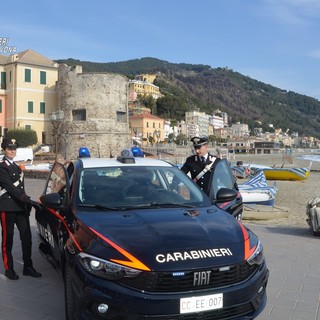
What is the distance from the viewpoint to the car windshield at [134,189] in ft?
14.2

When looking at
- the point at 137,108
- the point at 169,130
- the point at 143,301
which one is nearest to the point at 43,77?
the point at 143,301

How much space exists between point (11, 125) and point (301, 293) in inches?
2304

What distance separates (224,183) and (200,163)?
55 centimetres

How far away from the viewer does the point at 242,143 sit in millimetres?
174000

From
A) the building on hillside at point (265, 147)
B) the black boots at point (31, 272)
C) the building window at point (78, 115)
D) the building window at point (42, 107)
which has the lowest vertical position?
the building on hillside at point (265, 147)

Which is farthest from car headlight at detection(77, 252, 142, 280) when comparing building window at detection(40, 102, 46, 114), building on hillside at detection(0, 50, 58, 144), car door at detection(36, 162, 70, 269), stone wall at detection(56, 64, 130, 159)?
building window at detection(40, 102, 46, 114)

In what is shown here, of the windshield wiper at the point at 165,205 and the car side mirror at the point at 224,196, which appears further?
the car side mirror at the point at 224,196

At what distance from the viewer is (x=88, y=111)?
57.2m

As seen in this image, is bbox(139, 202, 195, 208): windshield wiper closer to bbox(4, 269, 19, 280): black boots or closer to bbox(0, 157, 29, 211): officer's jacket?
bbox(0, 157, 29, 211): officer's jacket

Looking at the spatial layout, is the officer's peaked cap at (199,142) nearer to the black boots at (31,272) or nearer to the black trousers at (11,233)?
the black trousers at (11,233)

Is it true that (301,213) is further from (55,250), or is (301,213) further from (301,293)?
(55,250)

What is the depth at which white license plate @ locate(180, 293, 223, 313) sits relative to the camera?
3109 millimetres

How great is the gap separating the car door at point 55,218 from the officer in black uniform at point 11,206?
23cm

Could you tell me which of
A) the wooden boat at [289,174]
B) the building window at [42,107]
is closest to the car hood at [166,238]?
the wooden boat at [289,174]
